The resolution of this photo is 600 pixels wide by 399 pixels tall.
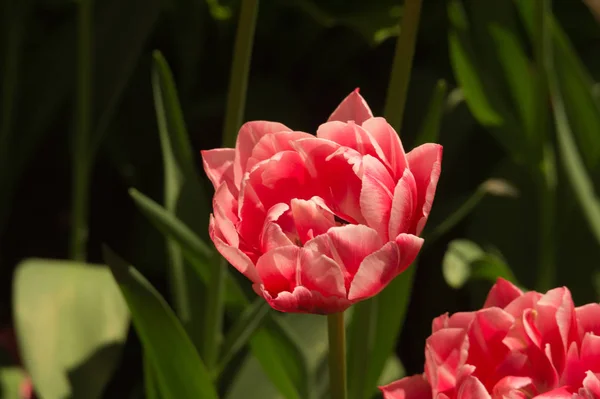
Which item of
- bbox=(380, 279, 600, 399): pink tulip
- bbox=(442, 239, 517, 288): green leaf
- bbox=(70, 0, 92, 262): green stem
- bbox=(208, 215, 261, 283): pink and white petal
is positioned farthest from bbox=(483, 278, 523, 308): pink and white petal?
bbox=(70, 0, 92, 262): green stem

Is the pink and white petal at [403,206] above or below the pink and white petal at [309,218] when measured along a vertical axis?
above

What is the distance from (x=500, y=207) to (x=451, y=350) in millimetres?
422

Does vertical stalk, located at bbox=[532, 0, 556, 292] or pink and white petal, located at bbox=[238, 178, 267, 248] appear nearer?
pink and white petal, located at bbox=[238, 178, 267, 248]

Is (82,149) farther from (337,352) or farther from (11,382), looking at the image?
(337,352)

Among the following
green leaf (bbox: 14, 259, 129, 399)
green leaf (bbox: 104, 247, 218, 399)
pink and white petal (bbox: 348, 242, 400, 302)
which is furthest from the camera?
green leaf (bbox: 14, 259, 129, 399)

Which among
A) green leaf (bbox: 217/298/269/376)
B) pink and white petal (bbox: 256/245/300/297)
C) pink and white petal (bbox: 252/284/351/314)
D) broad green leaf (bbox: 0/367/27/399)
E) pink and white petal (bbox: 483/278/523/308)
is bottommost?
broad green leaf (bbox: 0/367/27/399)

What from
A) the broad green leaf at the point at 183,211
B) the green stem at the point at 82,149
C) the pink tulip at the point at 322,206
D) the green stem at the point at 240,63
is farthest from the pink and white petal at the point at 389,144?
the green stem at the point at 82,149

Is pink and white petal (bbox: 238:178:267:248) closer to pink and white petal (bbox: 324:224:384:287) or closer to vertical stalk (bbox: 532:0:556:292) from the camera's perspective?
pink and white petal (bbox: 324:224:384:287)

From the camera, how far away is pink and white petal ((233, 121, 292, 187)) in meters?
0.33

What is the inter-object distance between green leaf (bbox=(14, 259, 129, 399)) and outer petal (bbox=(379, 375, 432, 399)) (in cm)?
26

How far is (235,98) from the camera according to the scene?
421mm

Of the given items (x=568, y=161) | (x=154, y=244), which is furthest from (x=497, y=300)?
(x=154, y=244)

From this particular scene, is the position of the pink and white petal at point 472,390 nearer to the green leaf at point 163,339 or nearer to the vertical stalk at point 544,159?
the green leaf at point 163,339

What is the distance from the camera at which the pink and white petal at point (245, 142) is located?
33cm
